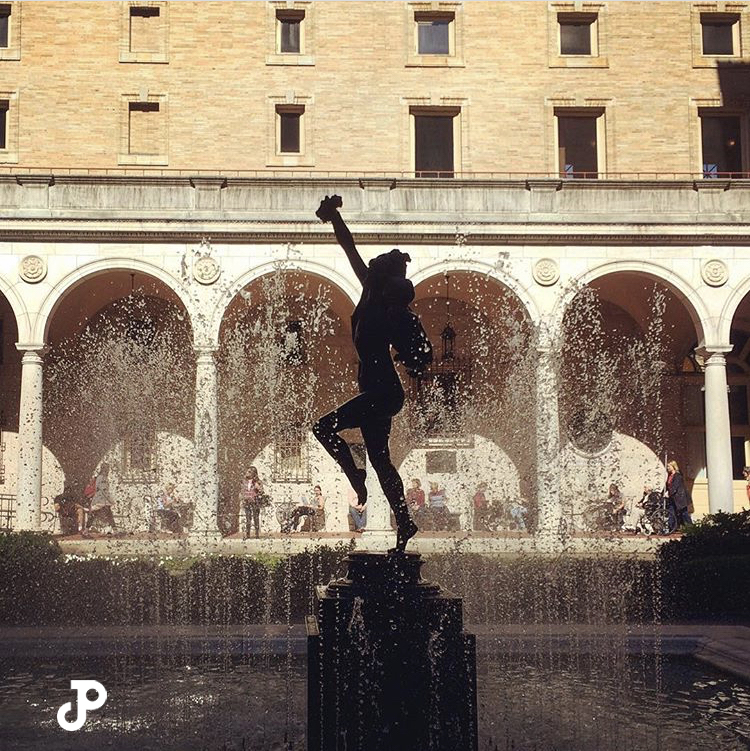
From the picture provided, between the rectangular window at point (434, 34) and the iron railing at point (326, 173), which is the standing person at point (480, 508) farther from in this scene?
the rectangular window at point (434, 34)

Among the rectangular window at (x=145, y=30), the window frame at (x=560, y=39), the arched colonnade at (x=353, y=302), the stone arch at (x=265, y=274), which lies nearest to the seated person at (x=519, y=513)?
the arched colonnade at (x=353, y=302)

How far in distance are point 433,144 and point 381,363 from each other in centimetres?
2037

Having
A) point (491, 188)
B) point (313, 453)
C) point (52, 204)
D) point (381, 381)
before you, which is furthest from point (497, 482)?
point (381, 381)

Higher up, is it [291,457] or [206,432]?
[206,432]

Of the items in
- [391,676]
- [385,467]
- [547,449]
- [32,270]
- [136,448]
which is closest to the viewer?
[391,676]

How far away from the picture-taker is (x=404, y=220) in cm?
1898

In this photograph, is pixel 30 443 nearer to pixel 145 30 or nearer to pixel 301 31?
pixel 145 30

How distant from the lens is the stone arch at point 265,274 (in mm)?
18734

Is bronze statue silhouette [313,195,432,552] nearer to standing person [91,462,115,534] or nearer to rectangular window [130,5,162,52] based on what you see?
standing person [91,462,115,534]

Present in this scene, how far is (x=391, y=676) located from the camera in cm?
493

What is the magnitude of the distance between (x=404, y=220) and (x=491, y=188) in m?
2.09

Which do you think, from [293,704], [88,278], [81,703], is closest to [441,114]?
[88,278]

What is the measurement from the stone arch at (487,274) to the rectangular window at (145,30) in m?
11.3

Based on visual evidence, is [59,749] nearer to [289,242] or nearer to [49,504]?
[289,242]
